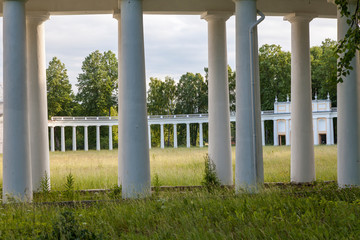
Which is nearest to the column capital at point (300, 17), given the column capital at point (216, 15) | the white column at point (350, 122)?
the column capital at point (216, 15)

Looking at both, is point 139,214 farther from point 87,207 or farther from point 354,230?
point 354,230

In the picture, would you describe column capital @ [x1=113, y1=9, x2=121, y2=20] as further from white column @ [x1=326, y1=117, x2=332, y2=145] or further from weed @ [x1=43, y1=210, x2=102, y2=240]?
white column @ [x1=326, y1=117, x2=332, y2=145]

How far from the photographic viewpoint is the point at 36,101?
4888 centimetres

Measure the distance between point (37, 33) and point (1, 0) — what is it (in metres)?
6.56

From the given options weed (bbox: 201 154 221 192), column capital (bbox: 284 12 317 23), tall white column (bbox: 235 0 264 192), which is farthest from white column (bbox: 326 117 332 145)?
tall white column (bbox: 235 0 264 192)

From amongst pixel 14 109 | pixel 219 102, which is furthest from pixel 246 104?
pixel 14 109

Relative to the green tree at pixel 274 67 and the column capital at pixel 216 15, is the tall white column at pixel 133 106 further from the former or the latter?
the green tree at pixel 274 67

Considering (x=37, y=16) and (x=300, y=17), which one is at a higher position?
(x=37, y=16)

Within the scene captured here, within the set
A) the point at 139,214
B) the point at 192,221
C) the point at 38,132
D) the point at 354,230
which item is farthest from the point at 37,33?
the point at 354,230

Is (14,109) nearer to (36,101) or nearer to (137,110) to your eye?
(36,101)

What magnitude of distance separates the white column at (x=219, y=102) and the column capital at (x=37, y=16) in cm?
1625

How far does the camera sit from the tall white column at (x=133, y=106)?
39938 millimetres

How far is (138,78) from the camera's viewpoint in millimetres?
40188

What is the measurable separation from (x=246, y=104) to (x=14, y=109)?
1937 cm
